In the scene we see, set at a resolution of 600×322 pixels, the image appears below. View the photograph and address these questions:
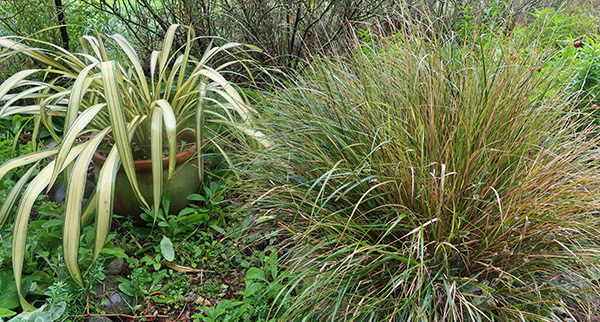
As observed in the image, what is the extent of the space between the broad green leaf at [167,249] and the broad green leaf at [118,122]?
0.30 meters

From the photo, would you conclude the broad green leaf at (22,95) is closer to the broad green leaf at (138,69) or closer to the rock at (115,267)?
the broad green leaf at (138,69)

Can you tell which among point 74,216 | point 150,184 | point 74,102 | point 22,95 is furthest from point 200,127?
point 22,95

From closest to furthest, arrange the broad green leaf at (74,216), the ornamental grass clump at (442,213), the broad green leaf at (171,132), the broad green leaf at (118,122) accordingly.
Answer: the ornamental grass clump at (442,213), the broad green leaf at (74,216), the broad green leaf at (118,122), the broad green leaf at (171,132)

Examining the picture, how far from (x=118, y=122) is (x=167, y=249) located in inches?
23.2

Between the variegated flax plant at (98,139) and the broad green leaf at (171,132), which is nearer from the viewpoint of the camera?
the variegated flax plant at (98,139)

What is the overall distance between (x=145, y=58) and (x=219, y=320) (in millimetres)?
2473

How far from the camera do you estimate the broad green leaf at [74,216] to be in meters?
1.45

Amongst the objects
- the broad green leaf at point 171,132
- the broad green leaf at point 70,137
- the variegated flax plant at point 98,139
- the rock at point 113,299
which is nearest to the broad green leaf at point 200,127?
the variegated flax plant at point 98,139

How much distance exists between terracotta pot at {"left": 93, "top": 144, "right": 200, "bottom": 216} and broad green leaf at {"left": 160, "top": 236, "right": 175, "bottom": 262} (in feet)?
0.81

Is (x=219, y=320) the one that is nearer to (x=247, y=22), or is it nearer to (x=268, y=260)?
(x=268, y=260)

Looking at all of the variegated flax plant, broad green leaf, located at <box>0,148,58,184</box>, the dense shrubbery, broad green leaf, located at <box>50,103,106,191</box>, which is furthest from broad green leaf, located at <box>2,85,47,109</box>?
the dense shrubbery

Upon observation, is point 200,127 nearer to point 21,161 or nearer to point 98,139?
point 98,139

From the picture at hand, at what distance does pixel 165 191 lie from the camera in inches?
81.2

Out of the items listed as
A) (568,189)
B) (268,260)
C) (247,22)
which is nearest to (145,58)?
(247,22)
